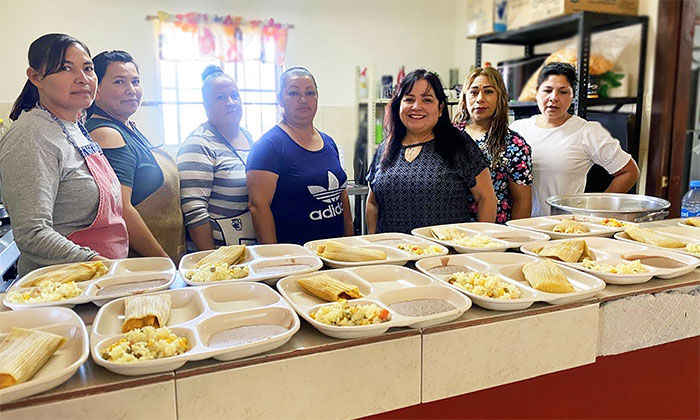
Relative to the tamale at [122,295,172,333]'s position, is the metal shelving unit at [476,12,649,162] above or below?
above

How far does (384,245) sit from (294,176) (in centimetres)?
55

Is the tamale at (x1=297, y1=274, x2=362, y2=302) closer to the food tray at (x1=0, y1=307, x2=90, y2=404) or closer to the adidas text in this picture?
the food tray at (x1=0, y1=307, x2=90, y2=404)

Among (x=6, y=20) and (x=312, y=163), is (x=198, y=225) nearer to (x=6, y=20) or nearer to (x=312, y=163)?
(x=312, y=163)

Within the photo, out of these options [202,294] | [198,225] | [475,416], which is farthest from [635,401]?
[198,225]

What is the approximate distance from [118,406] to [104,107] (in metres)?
1.31

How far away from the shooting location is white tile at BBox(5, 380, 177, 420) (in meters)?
0.75

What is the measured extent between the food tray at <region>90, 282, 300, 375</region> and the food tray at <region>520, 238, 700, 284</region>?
74cm

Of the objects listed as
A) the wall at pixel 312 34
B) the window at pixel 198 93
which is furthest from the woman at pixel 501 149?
the wall at pixel 312 34

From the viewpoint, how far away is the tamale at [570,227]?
1653mm

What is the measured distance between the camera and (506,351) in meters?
1.05

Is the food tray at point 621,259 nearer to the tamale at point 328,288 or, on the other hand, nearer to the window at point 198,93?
the tamale at point 328,288

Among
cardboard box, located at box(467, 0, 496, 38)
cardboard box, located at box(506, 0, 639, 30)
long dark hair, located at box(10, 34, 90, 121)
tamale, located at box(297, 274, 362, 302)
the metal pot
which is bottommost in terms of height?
tamale, located at box(297, 274, 362, 302)

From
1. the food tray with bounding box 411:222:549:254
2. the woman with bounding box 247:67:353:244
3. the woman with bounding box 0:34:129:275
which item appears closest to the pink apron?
the woman with bounding box 0:34:129:275

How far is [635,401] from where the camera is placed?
4.33ft
